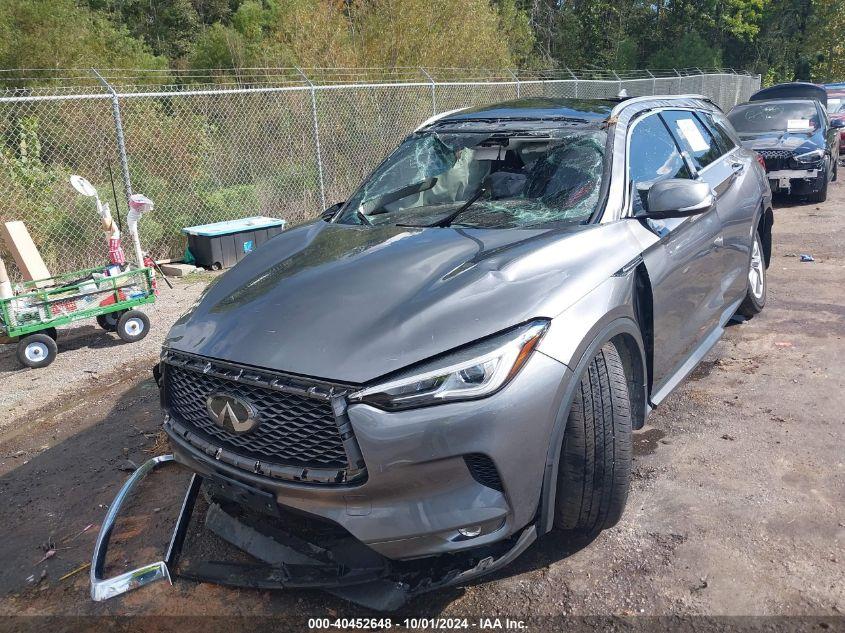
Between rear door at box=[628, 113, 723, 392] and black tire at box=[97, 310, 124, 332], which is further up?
rear door at box=[628, 113, 723, 392]

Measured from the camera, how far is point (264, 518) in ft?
9.78

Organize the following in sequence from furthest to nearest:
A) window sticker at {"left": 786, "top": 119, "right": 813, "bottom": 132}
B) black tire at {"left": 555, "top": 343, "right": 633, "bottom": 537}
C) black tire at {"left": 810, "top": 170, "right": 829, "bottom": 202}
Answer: window sticker at {"left": 786, "top": 119, "right": 813, "bottom": 132}
black tire at {"left": 810, "top": 170, "right": 829, "bottom": 202}
black tire at {"left": 555, "top": 343, "right": 633, "bottom": 537}

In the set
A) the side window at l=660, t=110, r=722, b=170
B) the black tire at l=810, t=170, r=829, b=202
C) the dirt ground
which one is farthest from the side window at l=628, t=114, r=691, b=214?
the black tire at l=810, t=170, r=829, b=202

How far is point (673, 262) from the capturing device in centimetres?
359

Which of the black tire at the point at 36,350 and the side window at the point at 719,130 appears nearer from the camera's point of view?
the side window at the point at 719,130

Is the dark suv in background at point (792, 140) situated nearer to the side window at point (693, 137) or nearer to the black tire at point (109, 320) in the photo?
the side window at point (693, 137)

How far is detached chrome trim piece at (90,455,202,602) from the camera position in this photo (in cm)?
272

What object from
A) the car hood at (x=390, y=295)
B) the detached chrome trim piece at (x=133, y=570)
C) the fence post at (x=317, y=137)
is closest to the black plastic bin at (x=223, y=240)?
the fence post at (x=317, y=137)

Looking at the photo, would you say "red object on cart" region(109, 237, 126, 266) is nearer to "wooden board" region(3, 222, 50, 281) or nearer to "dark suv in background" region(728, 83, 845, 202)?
"wooden board" region(3, 222, 50, 281)

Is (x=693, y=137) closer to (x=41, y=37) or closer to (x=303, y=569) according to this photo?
(x=303, y=569)

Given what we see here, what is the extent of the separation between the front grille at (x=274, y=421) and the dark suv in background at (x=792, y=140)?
10187 millimetres

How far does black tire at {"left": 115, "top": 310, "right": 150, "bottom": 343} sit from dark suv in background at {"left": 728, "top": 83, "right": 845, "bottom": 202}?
8.83 meters

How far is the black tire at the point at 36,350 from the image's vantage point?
227 inches

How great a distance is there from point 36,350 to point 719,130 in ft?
18.0
